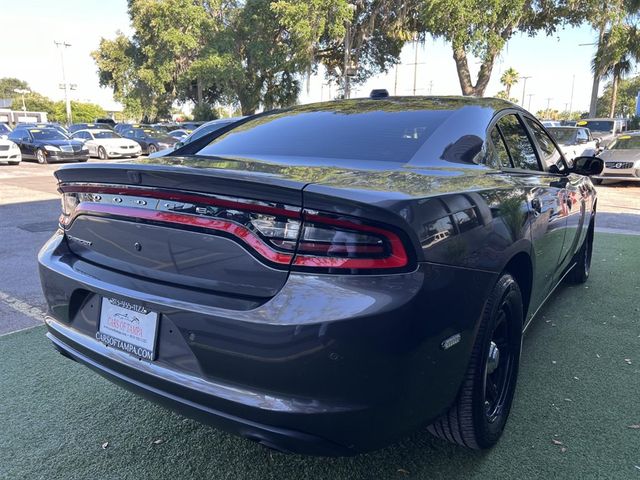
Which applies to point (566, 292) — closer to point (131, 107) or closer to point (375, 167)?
point (375, 167)

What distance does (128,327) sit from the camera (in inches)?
73.9

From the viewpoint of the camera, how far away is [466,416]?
2.01 m

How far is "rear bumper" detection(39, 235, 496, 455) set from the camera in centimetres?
151

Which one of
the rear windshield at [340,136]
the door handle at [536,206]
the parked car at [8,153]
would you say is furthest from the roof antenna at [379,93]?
the parked car at [8,153]

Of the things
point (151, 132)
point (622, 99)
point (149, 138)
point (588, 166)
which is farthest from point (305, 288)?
point (622, 99)

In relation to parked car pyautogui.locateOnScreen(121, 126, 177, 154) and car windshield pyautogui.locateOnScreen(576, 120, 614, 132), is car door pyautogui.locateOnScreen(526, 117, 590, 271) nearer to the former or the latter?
parked car pyautogui.locateOnScreen(121, 126, 177, 154)

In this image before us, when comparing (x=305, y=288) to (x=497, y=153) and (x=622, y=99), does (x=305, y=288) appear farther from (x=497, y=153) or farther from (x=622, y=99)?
(x=622, y=99)

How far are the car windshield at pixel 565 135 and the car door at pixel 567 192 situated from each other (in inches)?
522

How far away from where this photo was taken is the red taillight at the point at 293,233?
1554 millimetres

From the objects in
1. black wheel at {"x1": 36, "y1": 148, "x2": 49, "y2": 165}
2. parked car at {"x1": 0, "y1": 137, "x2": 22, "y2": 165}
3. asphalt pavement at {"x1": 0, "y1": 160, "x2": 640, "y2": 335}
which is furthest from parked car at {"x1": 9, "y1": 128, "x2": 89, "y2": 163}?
asphalt pavement at {"x1": 0, "y1": 160, "x2": 640, "y2": 335}

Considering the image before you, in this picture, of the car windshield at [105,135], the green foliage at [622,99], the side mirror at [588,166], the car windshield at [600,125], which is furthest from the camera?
the green foliage at [622,99]

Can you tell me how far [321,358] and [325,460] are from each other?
36.6 inches

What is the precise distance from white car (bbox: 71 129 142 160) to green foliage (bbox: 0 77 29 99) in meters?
123

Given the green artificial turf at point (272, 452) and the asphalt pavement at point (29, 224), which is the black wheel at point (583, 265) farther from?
the asphalt pavement at point (29, 224)
